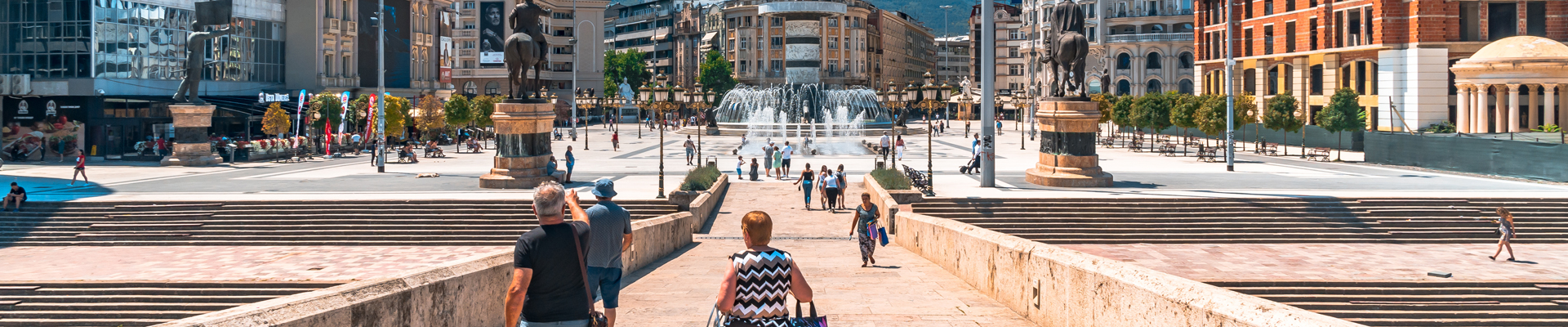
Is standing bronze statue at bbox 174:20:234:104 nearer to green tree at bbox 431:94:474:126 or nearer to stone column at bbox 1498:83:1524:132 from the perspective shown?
green tree at bbox 431:94:474:126

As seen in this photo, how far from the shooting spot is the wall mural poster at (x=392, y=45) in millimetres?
65938

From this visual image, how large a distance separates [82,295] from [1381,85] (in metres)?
50.0

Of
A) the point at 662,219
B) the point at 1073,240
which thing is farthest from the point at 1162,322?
the point at 1073,240

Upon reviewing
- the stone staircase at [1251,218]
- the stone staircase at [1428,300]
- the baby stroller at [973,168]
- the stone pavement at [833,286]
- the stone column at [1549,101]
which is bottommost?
the stone staircase at [1428,300]

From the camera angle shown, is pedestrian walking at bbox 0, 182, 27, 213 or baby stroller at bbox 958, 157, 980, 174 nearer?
pedestrian walking at bbox 0, 182, 27, 213

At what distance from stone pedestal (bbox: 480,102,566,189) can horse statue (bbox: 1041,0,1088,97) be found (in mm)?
12385

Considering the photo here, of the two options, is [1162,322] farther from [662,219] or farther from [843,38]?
[843,38]

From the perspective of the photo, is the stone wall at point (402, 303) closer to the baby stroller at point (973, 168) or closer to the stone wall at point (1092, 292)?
the stone wall at point (1092, 292)

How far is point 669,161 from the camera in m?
42.2

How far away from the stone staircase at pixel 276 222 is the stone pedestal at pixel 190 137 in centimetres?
1621

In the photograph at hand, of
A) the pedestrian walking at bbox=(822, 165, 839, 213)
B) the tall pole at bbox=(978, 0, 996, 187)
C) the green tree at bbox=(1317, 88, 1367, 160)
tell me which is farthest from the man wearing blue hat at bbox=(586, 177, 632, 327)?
the green tree at bbox=(1317, 88, 1367, 160)

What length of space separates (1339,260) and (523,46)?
58.5ft

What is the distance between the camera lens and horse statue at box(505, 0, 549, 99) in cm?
2620

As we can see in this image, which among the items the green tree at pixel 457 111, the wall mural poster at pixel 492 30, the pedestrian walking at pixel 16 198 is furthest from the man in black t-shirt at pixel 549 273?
the wall mural poster at pixel 492 30
